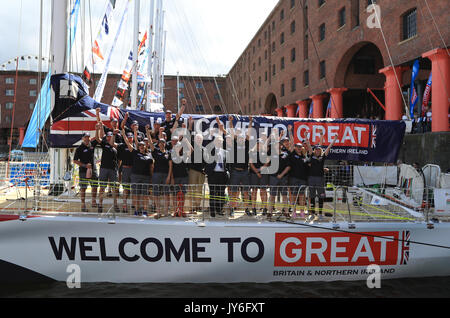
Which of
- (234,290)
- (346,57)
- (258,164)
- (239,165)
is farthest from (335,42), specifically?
(234,290)

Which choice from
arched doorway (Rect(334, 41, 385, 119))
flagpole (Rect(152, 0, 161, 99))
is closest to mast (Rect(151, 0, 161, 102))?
flagpole (Rect(152, 0, 161, 99))

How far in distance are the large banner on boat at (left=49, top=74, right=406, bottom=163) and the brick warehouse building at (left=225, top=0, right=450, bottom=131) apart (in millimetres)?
4489

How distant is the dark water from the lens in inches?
232

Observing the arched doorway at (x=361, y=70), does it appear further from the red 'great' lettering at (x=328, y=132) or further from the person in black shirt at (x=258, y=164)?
the person in black shirt at (x=258, y=164)

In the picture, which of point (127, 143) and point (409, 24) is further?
point (409, 24)

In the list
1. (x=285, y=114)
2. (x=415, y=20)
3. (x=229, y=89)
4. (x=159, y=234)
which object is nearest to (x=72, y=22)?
(x=159, y=234)

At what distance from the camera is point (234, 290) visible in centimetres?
611

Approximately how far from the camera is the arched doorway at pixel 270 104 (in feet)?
143

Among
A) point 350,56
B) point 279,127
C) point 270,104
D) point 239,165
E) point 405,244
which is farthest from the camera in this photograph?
point 270,104

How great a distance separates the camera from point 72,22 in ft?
28.1

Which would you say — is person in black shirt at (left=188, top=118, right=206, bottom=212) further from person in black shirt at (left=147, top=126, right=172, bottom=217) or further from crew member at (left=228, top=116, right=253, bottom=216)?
crew member at (left=228, top=116, right=253, bottom=216)

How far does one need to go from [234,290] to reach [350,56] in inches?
882

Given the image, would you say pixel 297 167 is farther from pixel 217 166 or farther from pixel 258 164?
pixel 217 166

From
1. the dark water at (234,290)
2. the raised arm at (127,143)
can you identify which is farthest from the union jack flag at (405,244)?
the raised arm at (127,143)
